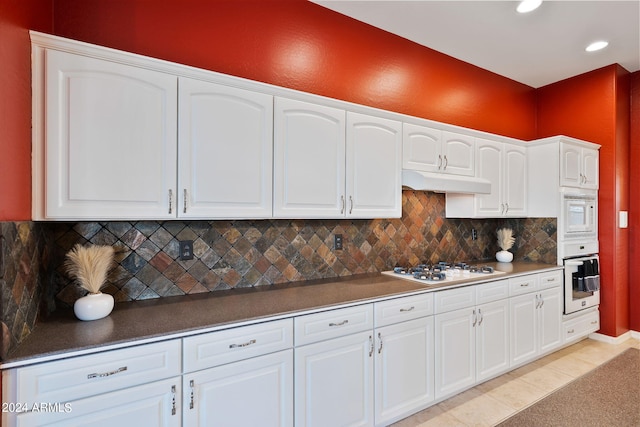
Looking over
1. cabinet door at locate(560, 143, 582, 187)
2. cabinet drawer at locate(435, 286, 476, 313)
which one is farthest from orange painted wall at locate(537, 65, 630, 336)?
cabinet drawer at locate(435, 286, 476, 313)

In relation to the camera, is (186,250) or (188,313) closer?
(188,313)

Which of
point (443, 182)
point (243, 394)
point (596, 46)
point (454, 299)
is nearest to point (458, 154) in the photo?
point (443, 182)

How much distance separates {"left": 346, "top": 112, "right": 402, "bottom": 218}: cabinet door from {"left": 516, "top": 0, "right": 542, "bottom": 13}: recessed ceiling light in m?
1.25

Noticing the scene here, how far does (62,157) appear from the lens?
1442mm

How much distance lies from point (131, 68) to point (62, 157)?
0.53m

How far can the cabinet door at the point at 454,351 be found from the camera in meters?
2.30

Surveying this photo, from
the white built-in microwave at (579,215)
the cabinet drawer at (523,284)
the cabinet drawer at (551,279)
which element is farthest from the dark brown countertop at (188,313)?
the white built-in microwave at (579,215)

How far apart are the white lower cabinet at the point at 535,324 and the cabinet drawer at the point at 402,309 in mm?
1079

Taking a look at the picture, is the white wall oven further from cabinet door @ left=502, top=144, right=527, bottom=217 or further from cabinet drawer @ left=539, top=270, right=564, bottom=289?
cabinet door @ left=502, top=144, right=527, bottom=217

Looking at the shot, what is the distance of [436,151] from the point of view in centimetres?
271

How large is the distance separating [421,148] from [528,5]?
1.27m

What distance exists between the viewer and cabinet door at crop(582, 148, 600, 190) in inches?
135

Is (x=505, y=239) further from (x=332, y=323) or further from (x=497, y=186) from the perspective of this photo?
(x=332, y=323)

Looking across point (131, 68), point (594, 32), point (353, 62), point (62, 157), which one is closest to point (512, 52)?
point (594, 32)
